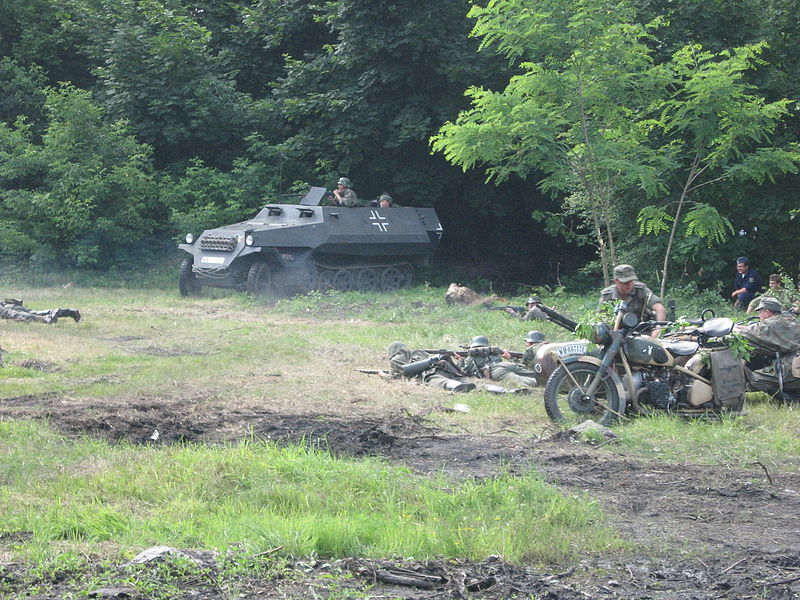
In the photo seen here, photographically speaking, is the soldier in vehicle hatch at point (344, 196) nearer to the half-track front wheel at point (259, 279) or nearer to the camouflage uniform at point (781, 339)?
the half-track front wheel at point (259, 279)

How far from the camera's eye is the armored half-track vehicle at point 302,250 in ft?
66.5

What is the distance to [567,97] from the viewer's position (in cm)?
1529

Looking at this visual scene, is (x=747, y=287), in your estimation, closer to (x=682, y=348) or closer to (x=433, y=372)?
(x=433, y=372)

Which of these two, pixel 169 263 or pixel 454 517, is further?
pixel 169 263

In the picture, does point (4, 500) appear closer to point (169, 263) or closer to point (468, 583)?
point (468, 583)

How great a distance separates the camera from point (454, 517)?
5543 mm

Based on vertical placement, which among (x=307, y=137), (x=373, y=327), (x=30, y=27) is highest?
(x=30, y=27)

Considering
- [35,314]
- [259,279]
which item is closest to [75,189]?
[259,279]

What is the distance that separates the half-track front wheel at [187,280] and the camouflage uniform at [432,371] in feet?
34.8

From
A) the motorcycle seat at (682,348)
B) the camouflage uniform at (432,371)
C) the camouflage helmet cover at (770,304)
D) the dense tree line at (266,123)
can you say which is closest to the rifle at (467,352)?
the camouflage uniform at (432,371)

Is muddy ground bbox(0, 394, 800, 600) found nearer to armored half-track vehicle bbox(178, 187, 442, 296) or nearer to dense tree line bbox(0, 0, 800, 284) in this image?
armored half-track vehicle bbox(178, 187, 442, 296)

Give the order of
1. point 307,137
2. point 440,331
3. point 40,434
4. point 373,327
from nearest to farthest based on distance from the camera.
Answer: point 40,434 → point 440,331 → point 373,327 → point 307,137

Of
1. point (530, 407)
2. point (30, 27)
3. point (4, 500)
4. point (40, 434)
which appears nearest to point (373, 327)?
point (530, 407)

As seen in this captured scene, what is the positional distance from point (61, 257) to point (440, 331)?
42.0 feet
